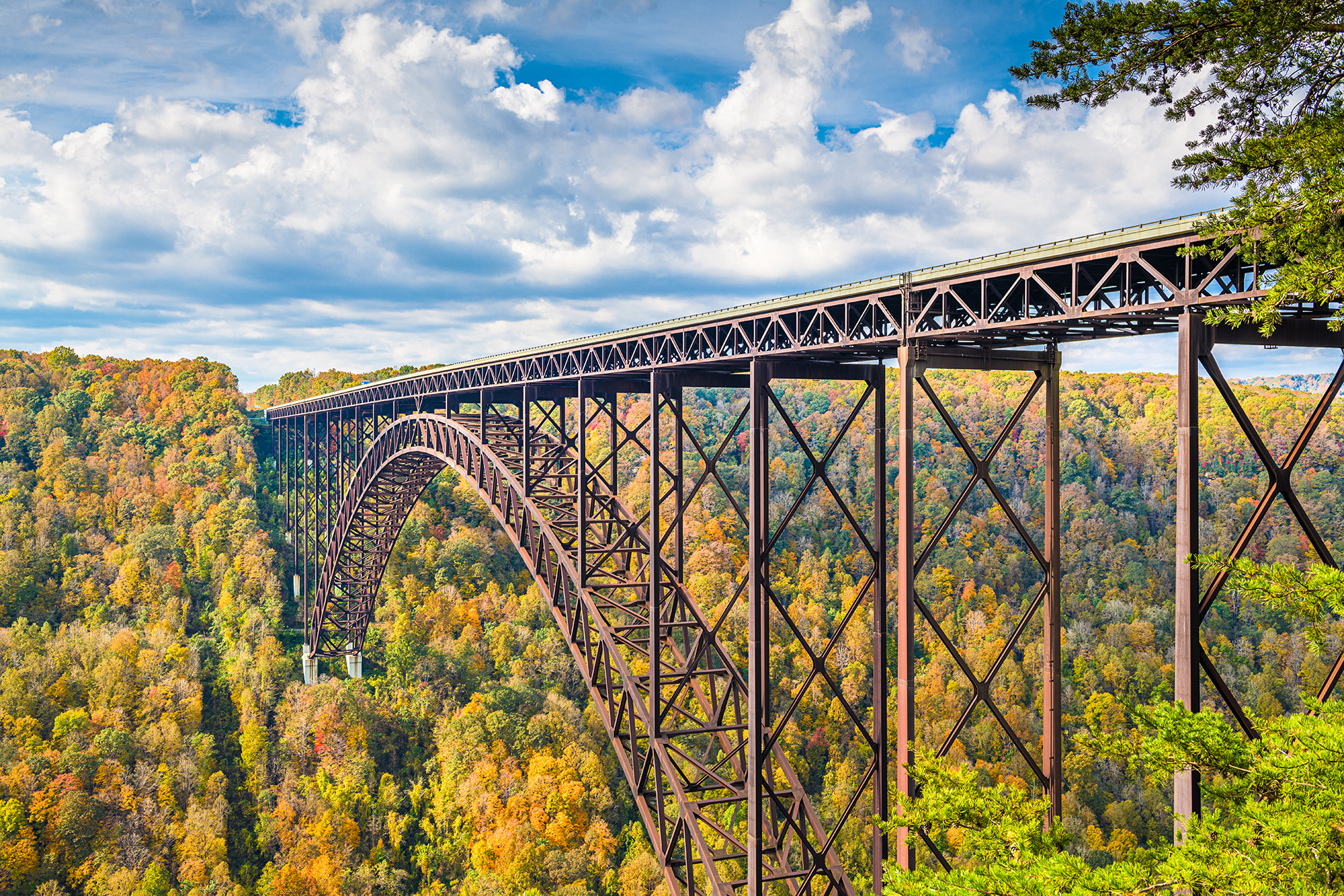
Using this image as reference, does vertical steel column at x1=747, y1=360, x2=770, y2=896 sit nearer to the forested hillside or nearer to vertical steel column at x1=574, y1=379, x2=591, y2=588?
vertical steel column at x1=574, y1=379, x2=591, y2=588

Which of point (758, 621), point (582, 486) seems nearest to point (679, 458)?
point (758, 621)

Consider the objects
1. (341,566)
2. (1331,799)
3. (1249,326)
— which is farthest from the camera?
(341,566)

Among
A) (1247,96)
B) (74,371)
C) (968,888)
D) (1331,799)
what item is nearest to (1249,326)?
(1247,96)

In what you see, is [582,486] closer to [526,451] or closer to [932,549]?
[526,451]

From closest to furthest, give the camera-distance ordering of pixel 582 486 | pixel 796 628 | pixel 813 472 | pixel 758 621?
pixel 758 621 < pixel 796 628 < pixel 813 472 < pixel 582 486

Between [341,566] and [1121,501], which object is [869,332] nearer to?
[341,566]

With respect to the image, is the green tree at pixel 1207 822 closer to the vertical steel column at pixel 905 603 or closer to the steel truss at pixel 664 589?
the vertical steel column at pixel 905 603

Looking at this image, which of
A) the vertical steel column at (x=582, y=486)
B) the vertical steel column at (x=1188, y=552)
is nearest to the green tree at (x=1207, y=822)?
the vertical steel column at (x=1188, y=552)
